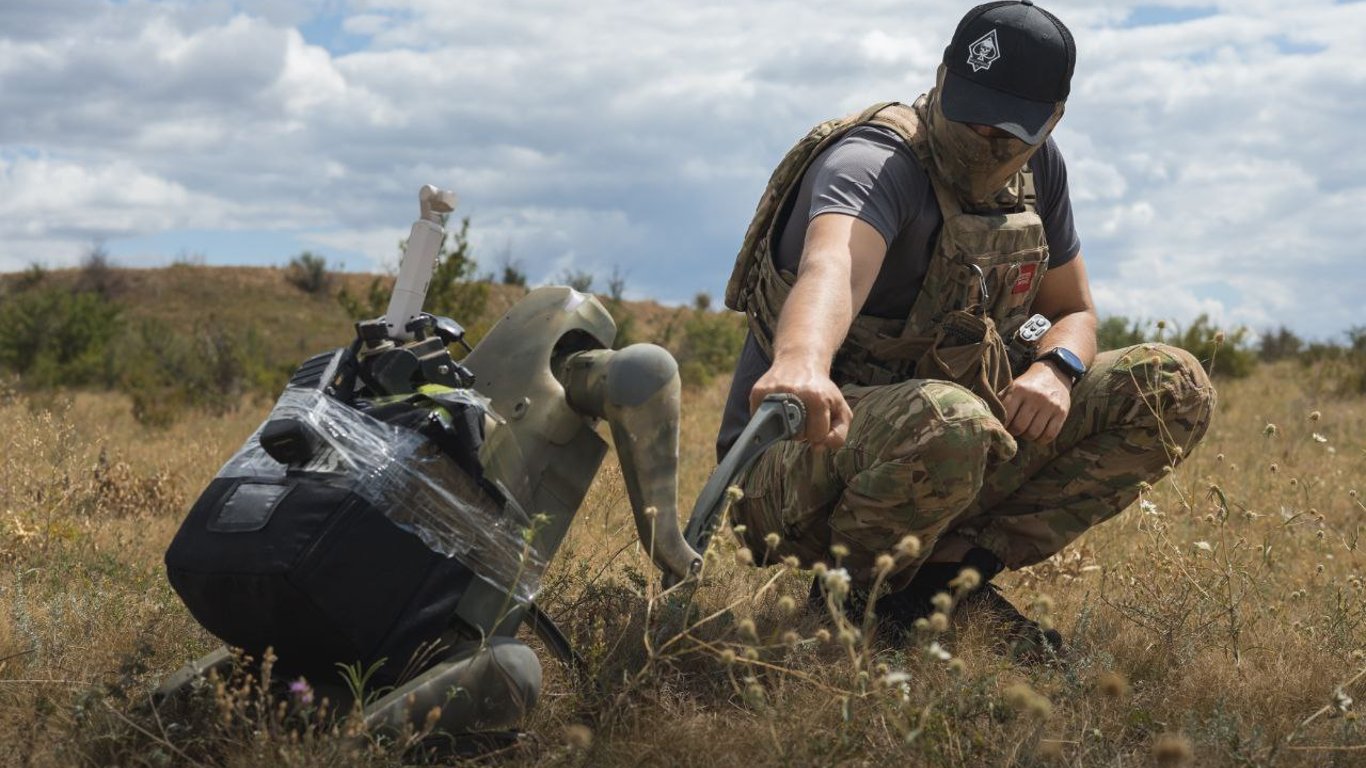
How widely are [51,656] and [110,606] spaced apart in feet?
1.44

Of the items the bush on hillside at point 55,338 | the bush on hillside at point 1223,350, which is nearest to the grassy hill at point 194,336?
the bush on hillside at point 55,338

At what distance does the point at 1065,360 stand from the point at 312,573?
7.23 feet

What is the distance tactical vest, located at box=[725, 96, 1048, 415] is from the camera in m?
3.69

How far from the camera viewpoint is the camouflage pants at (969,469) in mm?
3332

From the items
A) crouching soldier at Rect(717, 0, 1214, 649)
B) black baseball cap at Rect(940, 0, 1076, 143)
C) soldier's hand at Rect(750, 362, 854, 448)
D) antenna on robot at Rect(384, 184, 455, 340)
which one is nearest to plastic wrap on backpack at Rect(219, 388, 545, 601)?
antenna on robot at Rect(384, 184, 455, 340)

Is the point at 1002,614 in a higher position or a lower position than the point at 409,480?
lower

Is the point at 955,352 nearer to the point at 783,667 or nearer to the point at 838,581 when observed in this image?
Result: the point at 783,667

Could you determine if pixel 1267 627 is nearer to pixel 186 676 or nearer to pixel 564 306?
pixel 564 306

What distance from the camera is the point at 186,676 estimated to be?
2916mm

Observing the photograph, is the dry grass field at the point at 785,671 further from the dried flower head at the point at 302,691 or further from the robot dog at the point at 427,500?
the robot dog at the point at 427,500

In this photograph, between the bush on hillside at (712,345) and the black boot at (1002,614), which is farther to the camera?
the bush on hillside at (712,345)

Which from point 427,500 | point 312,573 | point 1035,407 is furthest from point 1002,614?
point 312,573

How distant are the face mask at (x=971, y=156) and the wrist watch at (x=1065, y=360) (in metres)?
0.46

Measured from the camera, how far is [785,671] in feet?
9.20
